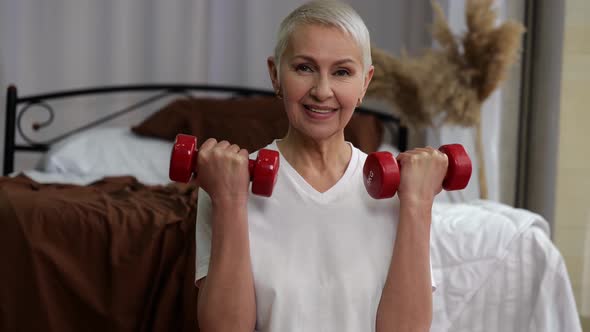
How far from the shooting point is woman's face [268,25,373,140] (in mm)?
846

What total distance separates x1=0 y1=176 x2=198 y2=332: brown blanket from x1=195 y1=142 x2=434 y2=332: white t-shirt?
0.73m

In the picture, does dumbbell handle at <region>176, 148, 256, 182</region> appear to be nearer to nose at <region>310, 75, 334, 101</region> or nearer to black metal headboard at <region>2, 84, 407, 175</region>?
nose at <region>310, 75, 334, 101</region>

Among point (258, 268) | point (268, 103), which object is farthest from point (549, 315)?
point (268, 103)

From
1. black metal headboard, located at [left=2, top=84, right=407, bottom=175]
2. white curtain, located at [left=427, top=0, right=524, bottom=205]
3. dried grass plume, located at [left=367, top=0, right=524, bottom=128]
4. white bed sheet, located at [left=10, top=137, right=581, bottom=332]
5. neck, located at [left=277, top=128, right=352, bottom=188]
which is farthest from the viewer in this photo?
black metal headboard, located at [left=2, top=84, right=407, bottom=175]

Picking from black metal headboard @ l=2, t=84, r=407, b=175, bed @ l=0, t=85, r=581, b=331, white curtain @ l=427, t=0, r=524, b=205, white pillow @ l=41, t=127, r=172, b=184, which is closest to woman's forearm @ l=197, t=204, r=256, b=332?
bed @ l=0, t=85, r=581, b=331

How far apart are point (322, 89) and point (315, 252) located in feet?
0.70

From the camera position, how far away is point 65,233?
1.61 meters

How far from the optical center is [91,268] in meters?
1.60

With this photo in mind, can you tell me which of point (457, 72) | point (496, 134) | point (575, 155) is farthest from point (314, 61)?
point (496, 134)

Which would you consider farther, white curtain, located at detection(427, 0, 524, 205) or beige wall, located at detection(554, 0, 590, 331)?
white curtain, located at detection(427, 0, 524, 205)

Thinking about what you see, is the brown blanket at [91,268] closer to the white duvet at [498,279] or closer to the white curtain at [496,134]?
the white duvet at [498,279]

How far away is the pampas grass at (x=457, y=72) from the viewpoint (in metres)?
2.25

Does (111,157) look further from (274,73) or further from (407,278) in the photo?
(407,278)

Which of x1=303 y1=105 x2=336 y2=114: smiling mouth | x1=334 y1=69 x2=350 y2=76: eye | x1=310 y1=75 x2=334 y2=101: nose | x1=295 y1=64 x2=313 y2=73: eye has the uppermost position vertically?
x1=295 y1=64 x2=313 y2=73: eye
